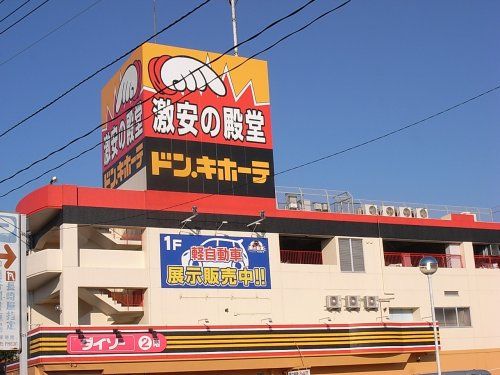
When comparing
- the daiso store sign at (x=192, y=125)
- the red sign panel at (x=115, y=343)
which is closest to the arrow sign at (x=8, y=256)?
the red sign panel at (x=115, y=343)

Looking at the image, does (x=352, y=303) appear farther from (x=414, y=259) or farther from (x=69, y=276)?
(x=69, y=276)

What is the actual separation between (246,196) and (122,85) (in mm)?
9905

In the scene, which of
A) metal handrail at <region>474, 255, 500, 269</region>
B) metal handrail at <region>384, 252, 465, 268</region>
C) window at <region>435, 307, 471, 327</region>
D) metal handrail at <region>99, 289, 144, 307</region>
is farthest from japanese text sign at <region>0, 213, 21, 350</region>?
metal handrail at <region>474, 255, 500, 269</region>

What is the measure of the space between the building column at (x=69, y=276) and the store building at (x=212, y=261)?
7 centimetres

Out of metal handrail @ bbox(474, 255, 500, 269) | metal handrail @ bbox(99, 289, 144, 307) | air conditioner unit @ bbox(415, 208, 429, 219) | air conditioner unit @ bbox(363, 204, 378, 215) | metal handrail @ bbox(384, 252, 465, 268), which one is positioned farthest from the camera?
metal handrail @ bbox(474, 255, 500, 269)

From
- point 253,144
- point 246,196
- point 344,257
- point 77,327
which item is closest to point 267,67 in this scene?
point 253,144

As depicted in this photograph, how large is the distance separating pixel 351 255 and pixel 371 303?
9.73 feet

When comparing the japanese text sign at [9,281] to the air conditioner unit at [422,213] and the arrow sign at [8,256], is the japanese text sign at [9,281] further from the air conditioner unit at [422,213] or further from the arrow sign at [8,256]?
the air conditioner unit at [422,213]

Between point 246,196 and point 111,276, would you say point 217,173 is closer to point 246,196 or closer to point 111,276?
point 246,196

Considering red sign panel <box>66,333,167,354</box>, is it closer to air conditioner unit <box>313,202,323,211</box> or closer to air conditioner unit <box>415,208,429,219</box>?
air conditioner unit <box>313,202,323,211</box>

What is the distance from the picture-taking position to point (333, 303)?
44.2 m

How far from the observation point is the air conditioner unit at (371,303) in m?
45.5

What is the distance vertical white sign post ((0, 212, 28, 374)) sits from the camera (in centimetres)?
3375

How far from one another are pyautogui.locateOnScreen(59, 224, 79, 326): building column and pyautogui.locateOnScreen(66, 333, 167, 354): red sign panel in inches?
66.8
